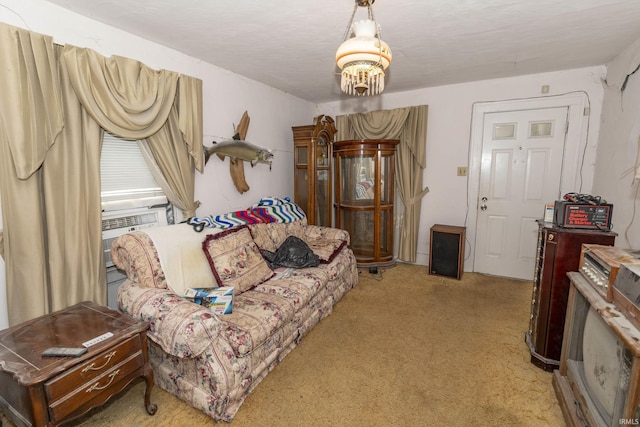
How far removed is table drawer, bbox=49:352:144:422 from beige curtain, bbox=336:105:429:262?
3327 millimetres

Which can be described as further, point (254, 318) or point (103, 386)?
point (254, 318)

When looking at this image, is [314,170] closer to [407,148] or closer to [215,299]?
[407,148]

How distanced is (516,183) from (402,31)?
2335 mm

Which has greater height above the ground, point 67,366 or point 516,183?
point 516,183

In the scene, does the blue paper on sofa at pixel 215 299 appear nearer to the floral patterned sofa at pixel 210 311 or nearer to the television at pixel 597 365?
the floral patterned sofa at pixel 210 311

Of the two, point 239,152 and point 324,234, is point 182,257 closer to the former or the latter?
point 239,152

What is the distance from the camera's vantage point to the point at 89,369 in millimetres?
1373

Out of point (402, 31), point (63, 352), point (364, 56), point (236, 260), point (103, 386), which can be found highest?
point (402, 31)

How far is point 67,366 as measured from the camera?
1.29m

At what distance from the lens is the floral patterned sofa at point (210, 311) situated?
64.7 inches

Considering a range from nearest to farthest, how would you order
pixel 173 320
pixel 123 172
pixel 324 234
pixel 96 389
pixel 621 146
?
pixel 96 389 < pixel 173 320 < pixel 123 172 < pixel 621 146 < pixel 324 234

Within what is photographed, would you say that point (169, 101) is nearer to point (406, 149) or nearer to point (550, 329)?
point (406, 149)

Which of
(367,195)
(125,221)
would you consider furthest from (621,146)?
(125,221)

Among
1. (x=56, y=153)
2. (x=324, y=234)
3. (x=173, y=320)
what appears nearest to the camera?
(x=173, y=320)
